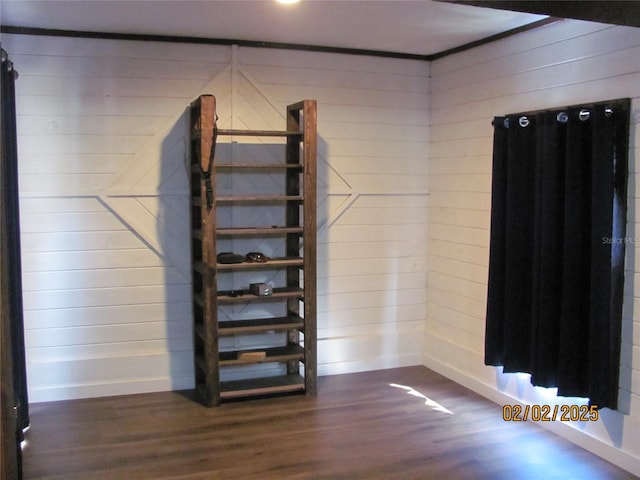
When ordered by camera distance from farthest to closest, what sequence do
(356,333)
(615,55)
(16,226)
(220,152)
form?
(356,333) < (220,152) < (16,226) < (615,55)

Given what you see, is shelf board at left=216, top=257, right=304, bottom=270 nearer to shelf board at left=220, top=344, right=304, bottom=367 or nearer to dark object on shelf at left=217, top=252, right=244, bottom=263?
dark object on shelf at left=217, top=252, right=244, bottom=263

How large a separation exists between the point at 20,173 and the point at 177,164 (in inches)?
38.7

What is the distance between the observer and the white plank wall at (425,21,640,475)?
309 centimetres

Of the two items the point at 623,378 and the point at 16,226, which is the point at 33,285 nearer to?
the point at 16,226

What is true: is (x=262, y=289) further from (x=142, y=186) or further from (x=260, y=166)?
(x=142, y=186)

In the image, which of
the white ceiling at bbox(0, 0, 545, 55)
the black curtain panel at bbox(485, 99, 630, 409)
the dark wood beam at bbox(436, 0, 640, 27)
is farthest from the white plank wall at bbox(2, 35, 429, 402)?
the dark wood beam at bbox(436, 0, 640, 27)

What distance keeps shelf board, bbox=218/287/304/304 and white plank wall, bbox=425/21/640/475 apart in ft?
4.02

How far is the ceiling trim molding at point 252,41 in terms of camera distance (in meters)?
3.84

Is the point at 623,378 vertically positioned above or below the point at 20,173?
below

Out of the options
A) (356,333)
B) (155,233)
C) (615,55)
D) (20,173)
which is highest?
(615,55)

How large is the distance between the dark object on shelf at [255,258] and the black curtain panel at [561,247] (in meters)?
1.46

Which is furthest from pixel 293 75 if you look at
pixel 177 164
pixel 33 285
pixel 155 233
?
pixel 33 285

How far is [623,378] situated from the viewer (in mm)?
3133
